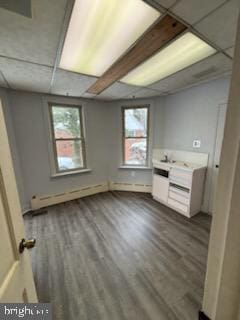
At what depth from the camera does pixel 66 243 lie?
7.19ft

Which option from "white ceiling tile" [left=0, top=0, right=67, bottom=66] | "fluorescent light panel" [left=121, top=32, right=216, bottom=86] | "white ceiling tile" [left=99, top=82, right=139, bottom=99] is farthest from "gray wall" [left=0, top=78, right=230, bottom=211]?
"white ceiling tile" [left=0, top=0, right=67, bottom=66]

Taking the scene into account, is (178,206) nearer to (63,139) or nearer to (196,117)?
(196,117)

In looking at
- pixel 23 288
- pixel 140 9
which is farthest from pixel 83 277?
pixel 140 9

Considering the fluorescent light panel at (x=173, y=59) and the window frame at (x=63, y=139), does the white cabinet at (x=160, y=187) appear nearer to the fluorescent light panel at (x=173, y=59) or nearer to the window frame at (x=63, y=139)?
the window frame at (x=63, y=139)

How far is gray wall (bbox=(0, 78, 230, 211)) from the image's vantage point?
2742 millimetres

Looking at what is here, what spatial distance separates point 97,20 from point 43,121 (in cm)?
241

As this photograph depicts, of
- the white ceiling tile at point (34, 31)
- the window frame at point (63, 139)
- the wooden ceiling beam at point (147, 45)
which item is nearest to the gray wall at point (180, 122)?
the window frame at point (63, 139)

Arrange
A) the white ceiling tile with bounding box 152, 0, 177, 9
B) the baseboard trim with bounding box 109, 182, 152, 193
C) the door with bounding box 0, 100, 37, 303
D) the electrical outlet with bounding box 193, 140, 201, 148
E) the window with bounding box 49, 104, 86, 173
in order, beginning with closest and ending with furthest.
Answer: the door with bounding box 0, 100, 37, 303, the white ceiling tile with bounding box 152, 0, 177, 9, the electrical outlet with bounding box 193, 140, 201, 148, the window with bounding box 49, 104, 86, 173, the baseboard trim with bounding box 109, 182, 152, 193

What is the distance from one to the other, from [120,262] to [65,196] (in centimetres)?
219

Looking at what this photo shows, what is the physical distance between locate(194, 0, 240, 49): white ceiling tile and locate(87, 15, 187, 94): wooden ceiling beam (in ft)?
0.57

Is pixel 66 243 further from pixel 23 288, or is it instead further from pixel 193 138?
Result: pixel 193 138

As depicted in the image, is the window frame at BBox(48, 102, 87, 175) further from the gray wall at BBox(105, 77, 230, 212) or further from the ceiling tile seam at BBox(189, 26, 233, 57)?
the ceiling tile seam at BBox(189, 26, 233, 57)

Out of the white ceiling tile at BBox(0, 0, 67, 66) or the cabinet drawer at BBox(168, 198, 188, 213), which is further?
the cabinet drawer at BBox(168, 198, 188, 213)

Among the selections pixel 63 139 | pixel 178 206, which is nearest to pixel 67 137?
pixel 63 139
